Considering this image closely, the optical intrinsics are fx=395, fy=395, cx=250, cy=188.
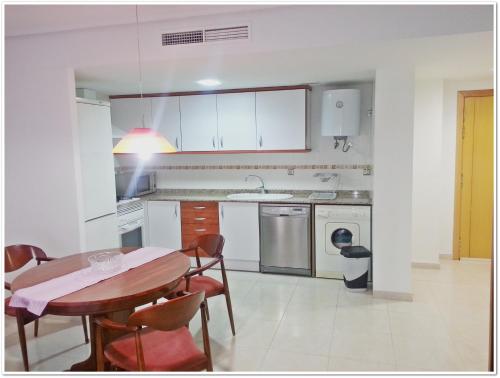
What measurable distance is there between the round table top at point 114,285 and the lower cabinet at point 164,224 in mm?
1931

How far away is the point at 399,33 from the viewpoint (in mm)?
2576

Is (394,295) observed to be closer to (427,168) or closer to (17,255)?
(427,168)

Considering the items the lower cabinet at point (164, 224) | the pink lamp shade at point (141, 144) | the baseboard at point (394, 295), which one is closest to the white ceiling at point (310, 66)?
the pink lamp shade at point (141, 144)

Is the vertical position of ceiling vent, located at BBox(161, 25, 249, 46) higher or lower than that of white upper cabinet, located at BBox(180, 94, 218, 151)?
higher

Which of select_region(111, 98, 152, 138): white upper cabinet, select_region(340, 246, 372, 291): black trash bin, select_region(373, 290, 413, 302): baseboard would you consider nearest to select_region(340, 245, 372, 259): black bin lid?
select_region(340, 246, 372, 291): black trash bin

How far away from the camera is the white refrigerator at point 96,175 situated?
3.41 meters

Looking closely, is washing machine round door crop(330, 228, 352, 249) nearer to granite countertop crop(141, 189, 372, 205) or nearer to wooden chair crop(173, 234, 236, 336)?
granite countertop crop(141, 189, 372, 205)

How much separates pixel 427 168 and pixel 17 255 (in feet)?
13.2

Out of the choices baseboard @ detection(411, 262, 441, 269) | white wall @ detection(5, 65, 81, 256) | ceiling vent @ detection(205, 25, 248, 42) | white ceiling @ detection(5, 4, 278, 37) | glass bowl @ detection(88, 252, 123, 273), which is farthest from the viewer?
baseboard @ detection(411, 262, 441, 269)

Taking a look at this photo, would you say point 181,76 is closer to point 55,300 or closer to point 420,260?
point 55,300

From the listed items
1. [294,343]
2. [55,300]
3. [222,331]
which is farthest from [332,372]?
[55,300]

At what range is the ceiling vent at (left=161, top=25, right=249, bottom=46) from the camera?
2828 millimetres

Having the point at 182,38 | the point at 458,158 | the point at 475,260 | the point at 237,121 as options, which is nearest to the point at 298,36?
the point at 182,38

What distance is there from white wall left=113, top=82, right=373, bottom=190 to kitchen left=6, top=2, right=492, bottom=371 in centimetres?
2
